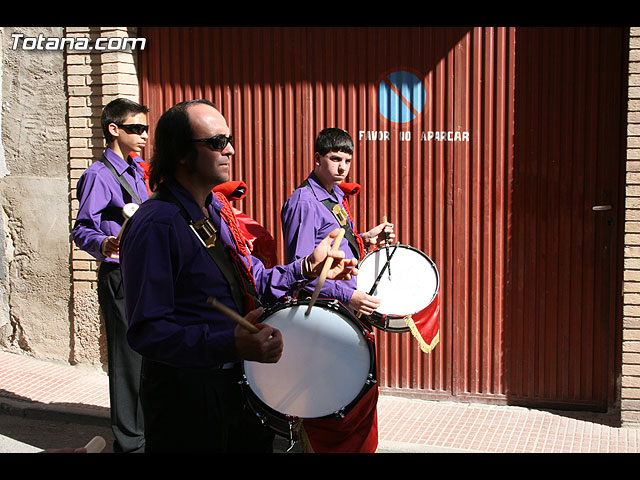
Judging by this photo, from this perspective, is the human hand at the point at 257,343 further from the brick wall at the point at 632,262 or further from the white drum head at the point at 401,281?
the brick wall at the point at 632,262

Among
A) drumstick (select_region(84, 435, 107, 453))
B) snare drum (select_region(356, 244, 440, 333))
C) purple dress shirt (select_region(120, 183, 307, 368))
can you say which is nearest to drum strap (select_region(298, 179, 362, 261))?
snare drum (select_region(356, 244, 440, 333))

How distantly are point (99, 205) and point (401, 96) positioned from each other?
2511 mm

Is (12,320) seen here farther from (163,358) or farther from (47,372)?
(163,358)

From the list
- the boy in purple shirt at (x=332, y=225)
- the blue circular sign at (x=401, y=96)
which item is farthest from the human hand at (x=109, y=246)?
the blue circular sign at (x=401, y=96)

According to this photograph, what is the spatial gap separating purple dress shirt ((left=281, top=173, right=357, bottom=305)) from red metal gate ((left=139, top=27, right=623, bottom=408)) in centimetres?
164

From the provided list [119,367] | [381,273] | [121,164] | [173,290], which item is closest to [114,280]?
[119,367]

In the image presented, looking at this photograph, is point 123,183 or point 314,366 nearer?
point 314,366

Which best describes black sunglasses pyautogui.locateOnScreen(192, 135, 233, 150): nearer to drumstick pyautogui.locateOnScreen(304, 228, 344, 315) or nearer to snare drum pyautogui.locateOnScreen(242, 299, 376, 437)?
drumstick pyautogui.locateOnScreen(304, 228, 344, 315)

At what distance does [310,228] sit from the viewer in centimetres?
413

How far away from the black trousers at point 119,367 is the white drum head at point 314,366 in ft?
6.33

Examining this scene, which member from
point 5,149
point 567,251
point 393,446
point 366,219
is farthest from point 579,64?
point 5,149

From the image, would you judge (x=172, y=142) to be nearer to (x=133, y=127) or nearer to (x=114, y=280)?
(x=114, y=280)

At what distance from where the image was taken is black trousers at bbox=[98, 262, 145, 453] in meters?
4.62

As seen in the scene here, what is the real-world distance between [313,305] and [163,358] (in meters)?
0.84
